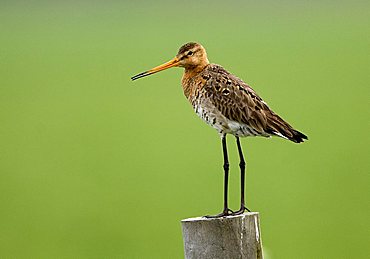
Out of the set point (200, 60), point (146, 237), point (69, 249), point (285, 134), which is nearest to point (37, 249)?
point (69, 249)

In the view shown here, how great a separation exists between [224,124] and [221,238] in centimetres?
176

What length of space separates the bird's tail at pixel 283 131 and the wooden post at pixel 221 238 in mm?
1374

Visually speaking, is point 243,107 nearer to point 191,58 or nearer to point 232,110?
point 232,110

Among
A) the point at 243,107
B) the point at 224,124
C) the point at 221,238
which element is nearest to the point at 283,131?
the point at 243,107

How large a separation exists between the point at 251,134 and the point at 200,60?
0.89m

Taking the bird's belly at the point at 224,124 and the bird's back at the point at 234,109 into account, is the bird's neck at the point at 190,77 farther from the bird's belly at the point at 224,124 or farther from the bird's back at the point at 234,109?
the bird's belly at the point at 224,124

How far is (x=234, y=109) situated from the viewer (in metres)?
6.25

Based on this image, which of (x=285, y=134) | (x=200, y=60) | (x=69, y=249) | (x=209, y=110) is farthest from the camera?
(x=69, y=249)

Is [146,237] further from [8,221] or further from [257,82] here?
[257,82]

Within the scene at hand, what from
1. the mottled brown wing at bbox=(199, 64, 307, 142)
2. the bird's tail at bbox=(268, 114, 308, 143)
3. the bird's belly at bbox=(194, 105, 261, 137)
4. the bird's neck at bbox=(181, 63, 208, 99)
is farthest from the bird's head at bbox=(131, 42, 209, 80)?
the bird's tail at bbox=(268, 114, 308, 143)

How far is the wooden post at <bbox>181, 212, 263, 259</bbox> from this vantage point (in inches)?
183

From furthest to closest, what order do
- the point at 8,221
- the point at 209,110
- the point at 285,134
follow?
1. the point at 8,221
2. the point at 209,110
3. the point at 285,134

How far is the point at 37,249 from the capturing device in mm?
10914

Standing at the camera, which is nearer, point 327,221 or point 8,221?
point 327,221
